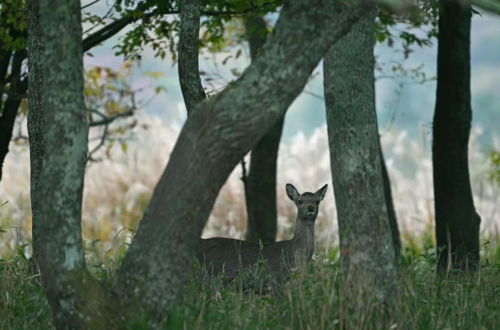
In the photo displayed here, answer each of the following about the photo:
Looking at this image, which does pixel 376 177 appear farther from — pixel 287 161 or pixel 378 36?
pixel 287 161

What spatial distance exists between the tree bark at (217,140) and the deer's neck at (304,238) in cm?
472

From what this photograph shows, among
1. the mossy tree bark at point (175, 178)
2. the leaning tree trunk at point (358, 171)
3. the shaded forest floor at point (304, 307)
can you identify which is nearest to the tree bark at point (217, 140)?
the mossy tree bark at point (175, 178)

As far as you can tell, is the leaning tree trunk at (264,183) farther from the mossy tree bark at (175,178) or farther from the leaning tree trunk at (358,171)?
the mossy tree bark at (175,178)

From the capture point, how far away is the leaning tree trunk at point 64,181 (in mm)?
6789

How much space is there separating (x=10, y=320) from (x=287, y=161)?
46.6 feet

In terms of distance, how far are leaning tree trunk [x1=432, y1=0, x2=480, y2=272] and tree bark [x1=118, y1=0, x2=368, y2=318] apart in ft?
17.3

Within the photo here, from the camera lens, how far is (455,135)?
1177cm

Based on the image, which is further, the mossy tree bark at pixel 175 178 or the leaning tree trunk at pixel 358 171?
the leaning tree trunk at pixel 358 171

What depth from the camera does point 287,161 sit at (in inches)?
A: 851

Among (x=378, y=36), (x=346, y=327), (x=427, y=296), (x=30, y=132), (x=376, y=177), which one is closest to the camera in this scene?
(x=346, y=327)

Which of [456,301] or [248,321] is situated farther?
[456,301]

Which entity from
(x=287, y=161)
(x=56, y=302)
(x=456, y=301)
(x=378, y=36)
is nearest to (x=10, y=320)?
(x=56, y=302)

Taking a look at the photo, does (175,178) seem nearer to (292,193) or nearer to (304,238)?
(304,238)

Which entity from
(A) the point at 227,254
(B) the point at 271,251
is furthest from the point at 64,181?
(B) the point at 271,251
